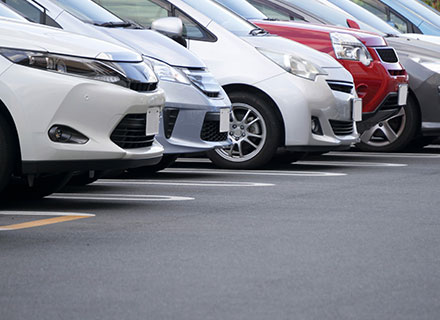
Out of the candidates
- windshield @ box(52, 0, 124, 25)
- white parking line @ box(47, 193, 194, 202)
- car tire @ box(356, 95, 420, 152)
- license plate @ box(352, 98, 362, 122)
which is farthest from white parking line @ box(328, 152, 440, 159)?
white parking line @ box(47, 193, 194, 202)

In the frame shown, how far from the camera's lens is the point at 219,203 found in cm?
830

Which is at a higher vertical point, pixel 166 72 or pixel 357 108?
pixel 166 72

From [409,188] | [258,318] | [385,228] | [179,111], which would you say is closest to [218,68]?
[179,111]

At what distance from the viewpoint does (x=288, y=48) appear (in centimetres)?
1101

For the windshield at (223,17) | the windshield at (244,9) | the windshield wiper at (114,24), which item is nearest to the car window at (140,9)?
the windshield at (223,17)

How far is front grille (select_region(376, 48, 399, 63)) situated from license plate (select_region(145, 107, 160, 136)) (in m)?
5.01

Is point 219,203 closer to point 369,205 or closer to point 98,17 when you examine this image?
point 369,205

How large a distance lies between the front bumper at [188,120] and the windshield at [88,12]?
3.07 feet

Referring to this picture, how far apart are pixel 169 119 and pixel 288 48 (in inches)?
75.7

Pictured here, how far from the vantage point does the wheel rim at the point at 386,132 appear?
13492 mm

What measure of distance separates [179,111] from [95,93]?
2.09 metres

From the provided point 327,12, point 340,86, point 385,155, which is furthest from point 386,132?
point 340,86

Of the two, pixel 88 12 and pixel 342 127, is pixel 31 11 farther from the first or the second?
pixel 342 127

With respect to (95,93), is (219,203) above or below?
below
